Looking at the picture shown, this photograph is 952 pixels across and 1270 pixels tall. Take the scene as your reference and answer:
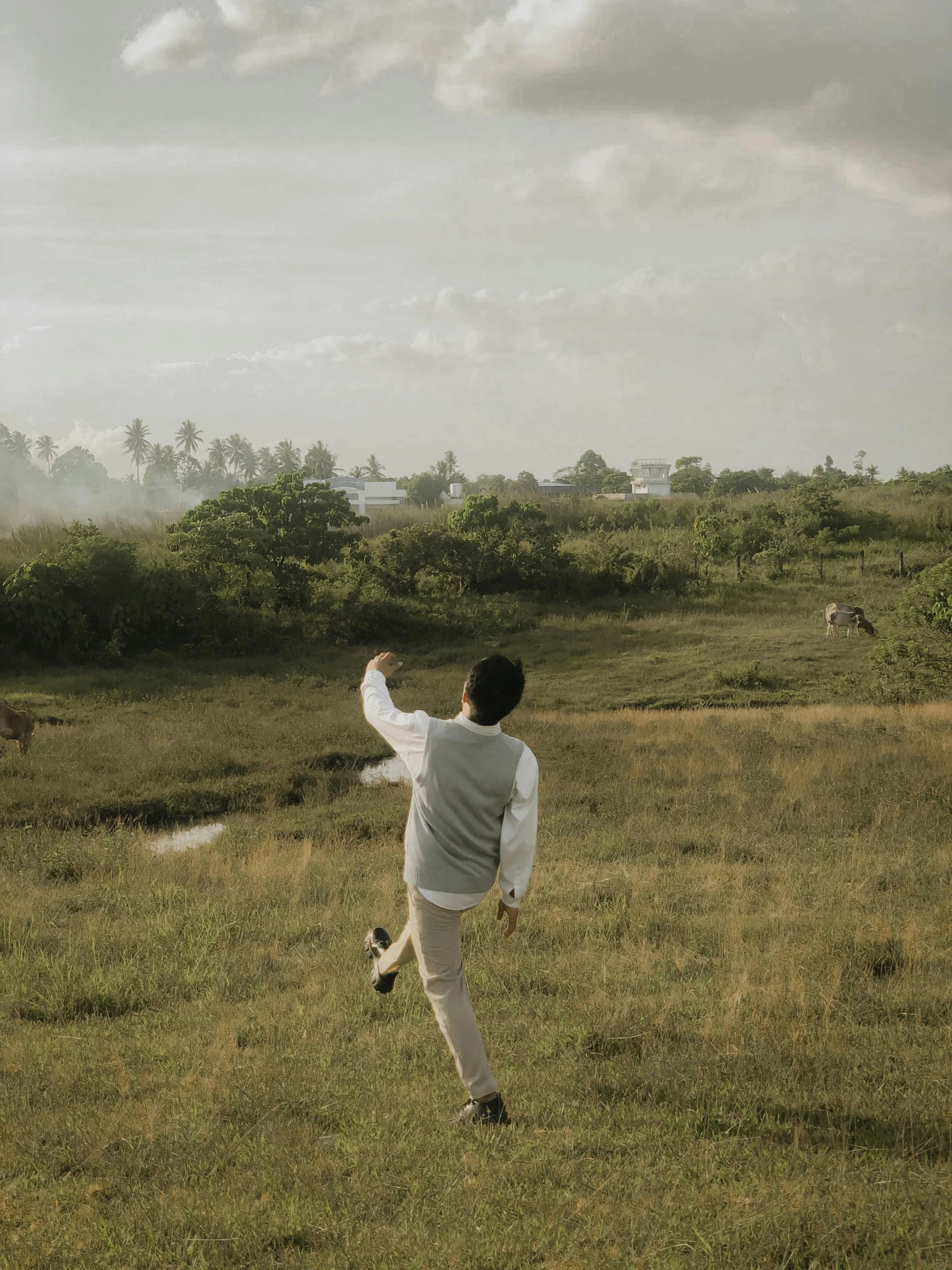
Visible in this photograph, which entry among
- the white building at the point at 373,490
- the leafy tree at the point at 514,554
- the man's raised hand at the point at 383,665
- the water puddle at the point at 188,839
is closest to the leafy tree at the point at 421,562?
the leafy tree at the point at 514,554

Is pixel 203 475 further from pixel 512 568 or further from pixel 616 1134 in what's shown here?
pixel 616 1134

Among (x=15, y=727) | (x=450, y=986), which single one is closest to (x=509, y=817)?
(x=450, y=986)

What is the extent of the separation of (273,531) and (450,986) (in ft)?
92.3

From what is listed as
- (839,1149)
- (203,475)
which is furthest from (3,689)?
(203,475)

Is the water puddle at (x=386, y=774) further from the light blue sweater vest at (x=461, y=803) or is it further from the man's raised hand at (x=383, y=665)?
the light blue sweater vest at (x=461, y=803)

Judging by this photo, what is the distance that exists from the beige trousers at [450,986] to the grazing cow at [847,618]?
87.1ft

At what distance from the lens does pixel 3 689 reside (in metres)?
22.1

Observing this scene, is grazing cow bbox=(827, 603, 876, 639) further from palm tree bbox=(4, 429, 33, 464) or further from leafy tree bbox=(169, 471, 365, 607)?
palm tree bbox=(4, 429, 33, 464)

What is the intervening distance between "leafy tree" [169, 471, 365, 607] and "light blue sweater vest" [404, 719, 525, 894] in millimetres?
26670

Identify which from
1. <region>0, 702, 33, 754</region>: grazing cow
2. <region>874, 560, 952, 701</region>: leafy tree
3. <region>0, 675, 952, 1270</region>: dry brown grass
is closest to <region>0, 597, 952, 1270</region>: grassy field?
<region>0, 675, 952, 1270</region>: dry brown grass

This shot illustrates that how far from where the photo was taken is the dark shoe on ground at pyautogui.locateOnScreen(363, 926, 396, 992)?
179 inches

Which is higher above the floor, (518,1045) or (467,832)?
(467,832)

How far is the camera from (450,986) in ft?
12.8

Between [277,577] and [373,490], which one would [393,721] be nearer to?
[277,577]
